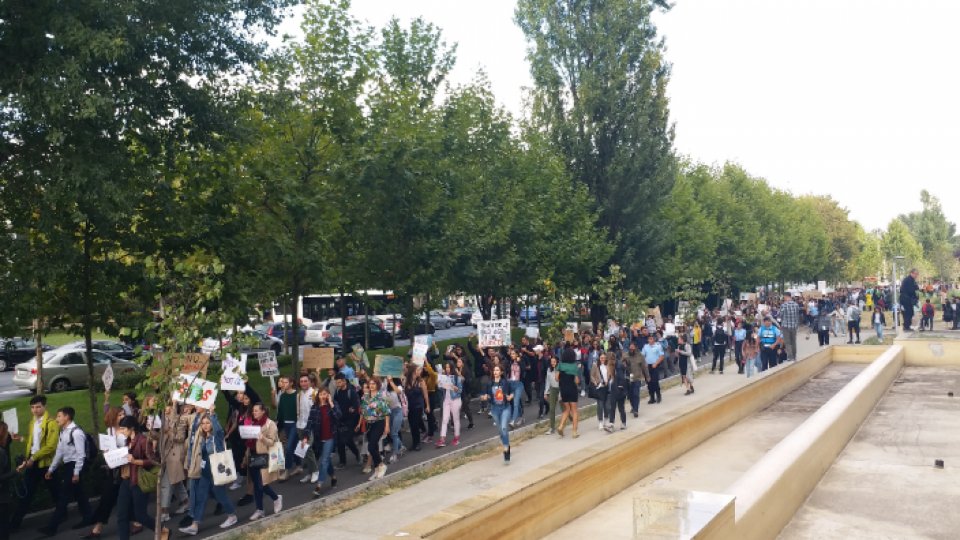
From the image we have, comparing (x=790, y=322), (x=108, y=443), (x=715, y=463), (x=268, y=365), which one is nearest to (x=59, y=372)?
(x=268, y=365)

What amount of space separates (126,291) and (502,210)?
15.3 meters

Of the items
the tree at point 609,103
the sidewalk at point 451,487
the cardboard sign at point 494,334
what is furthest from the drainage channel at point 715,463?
the tree at point 609,103

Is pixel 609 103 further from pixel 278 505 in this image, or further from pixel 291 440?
pixel 278 505

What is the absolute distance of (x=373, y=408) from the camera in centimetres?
1382

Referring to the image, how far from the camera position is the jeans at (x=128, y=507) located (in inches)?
408

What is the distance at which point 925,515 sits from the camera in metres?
8.20

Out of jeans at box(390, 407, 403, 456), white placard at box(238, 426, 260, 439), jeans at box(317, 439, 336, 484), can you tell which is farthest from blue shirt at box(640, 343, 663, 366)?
white placard at box(238, 426, 260, 439)

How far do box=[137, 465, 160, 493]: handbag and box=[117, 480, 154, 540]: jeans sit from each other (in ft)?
0.39

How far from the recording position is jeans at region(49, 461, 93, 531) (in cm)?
1146

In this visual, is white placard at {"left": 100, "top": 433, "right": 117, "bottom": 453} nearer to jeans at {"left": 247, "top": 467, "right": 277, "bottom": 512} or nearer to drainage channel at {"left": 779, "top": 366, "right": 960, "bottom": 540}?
jeans at {"left": 247, "top": 467, "right": 277, "bottom": 512}

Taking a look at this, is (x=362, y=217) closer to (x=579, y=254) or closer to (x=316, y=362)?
(x=316, y=362)

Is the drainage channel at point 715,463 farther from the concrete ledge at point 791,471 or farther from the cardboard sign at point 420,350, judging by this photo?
the cardboard sign at point 420,350

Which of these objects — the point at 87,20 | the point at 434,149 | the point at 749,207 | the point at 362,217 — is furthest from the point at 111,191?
the point at 749,207

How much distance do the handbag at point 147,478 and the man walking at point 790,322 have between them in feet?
68.2
